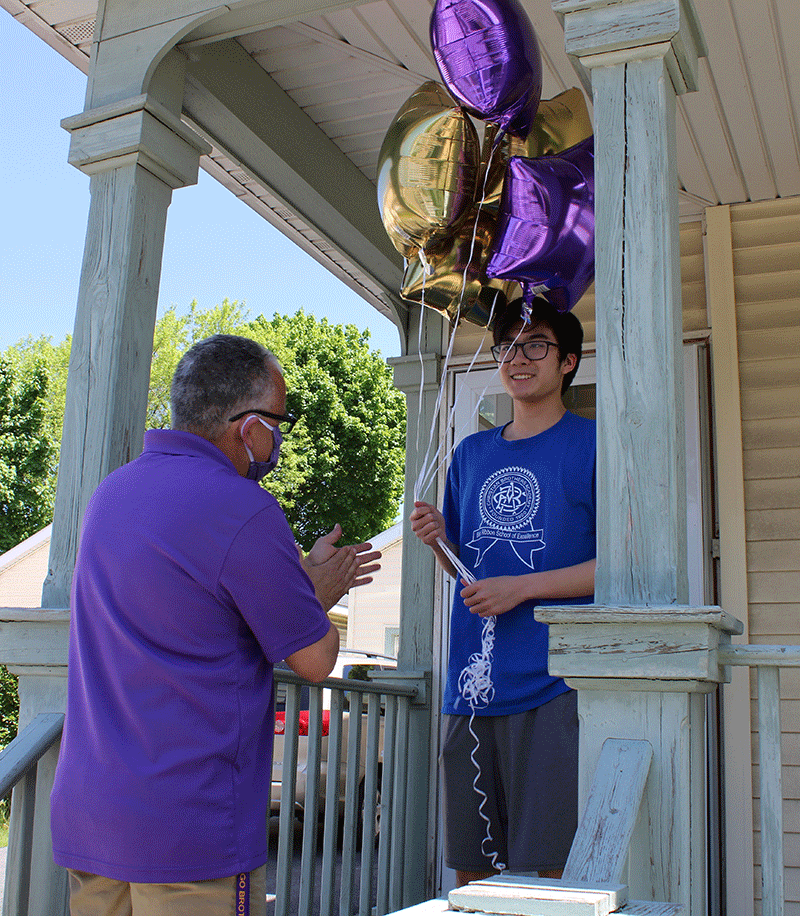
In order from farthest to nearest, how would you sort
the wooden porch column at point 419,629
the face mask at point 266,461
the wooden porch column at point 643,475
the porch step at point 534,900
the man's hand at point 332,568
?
the wooden porch column at point 419,629 < the man's hand at point 332,568 < the face mask at point 266,461 < the wooden porch column at point 643,475 < the porch step at point 534,900

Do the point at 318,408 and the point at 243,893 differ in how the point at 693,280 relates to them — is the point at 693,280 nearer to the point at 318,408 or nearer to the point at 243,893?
the point at 243,893

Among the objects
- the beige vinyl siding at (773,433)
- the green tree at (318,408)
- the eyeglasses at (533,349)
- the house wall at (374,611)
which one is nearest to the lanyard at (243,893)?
the eyeglasses at (533,349)

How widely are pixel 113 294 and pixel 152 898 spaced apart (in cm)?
152

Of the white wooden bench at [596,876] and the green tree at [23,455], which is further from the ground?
the green tree at [23,455]

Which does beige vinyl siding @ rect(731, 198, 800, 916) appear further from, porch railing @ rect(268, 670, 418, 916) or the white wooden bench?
the white wooden bench

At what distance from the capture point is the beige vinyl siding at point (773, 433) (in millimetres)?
3307

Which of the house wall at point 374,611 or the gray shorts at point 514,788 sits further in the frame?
the house wall at point 374,611

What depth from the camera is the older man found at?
131 cm

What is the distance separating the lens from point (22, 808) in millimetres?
2023

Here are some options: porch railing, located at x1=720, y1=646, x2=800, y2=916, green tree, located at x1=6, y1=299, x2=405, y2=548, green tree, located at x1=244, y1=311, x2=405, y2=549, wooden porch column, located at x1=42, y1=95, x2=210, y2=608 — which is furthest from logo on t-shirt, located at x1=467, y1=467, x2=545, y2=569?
green tree, located at x1=244, y1=311, x2=405, y2=549

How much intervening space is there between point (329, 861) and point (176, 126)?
88.2 inches

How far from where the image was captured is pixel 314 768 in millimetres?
2592

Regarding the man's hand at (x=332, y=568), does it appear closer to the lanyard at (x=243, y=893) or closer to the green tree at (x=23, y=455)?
the lanyard at (x=243, y=893)

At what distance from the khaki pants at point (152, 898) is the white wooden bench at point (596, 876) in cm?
33
